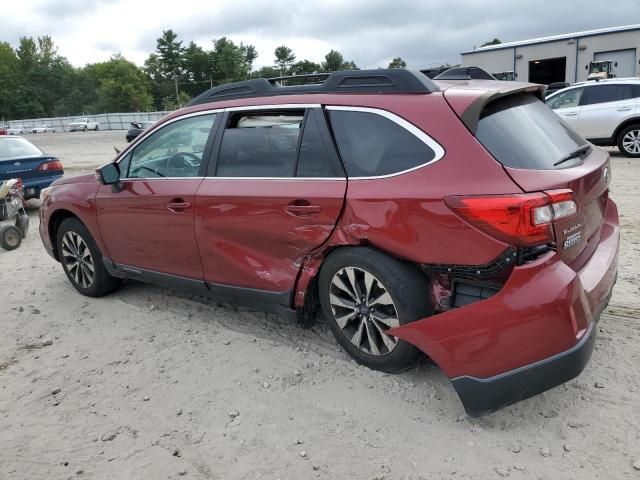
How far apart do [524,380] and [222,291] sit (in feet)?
7.19

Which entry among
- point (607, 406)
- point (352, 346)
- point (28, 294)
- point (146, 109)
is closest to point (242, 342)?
point (352, 346)

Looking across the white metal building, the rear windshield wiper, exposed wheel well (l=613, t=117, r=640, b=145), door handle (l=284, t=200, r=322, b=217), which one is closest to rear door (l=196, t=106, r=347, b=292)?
door handle (l=284, t=200, r=322, b=217)

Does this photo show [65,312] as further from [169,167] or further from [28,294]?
[169,167]

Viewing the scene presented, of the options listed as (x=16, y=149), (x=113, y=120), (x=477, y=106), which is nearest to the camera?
(x=477, y=106)

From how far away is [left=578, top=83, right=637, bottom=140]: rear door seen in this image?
11.9 m

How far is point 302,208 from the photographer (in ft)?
11.0

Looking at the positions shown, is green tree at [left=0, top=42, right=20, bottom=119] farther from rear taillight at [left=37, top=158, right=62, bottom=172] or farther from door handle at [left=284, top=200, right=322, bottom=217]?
door handle at [left=284, top=200, right=322, bottom=217]

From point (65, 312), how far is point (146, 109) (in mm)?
101791

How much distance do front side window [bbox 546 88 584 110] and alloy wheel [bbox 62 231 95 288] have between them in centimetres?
1130

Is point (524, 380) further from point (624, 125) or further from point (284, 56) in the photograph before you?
point (284, 56)

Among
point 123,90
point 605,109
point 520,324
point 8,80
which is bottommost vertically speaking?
point 520,324

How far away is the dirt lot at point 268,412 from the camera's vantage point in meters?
2.70

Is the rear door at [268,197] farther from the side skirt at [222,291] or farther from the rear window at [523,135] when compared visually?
the rear window at [523,135]

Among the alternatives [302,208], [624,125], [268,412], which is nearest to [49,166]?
[302,208]
